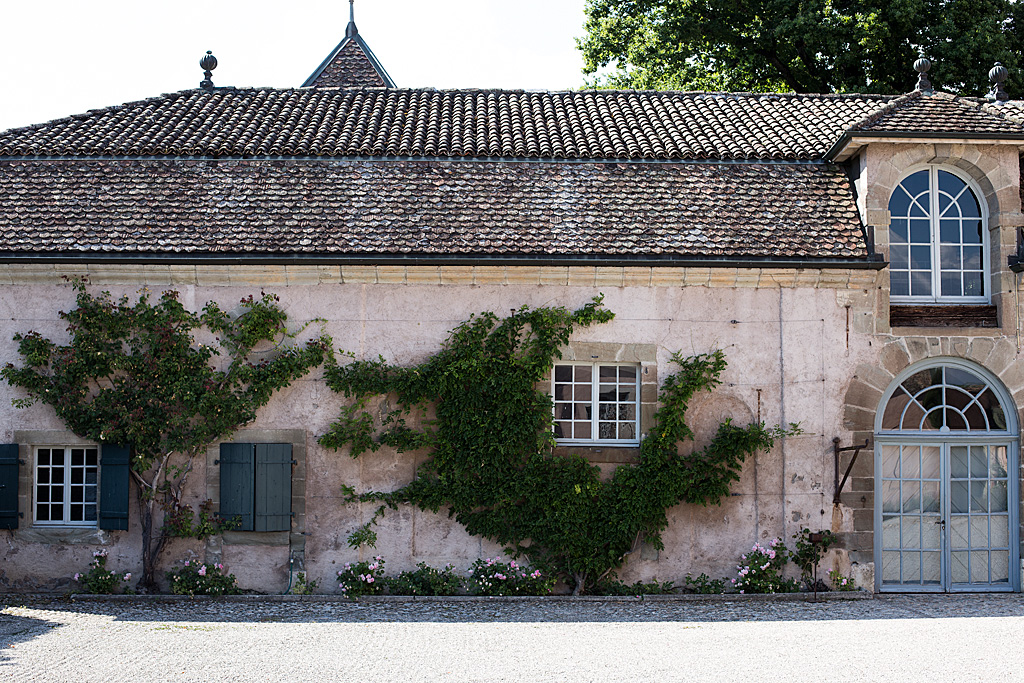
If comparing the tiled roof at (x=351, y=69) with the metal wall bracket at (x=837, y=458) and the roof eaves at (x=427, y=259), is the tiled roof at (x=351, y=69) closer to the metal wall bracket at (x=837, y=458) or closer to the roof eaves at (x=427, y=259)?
the roof eaves at (x=427, y=259)

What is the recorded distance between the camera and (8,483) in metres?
11.0

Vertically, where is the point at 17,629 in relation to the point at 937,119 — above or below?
below

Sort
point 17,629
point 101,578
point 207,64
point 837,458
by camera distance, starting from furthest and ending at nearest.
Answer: point 207,64, point 837,458, point 101,578, point 17,629

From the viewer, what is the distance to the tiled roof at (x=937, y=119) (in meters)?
11.3

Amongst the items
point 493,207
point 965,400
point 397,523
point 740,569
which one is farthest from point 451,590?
point 965,400

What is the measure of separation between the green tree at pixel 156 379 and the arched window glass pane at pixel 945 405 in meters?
7.27

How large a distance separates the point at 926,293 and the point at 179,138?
10.5 metres

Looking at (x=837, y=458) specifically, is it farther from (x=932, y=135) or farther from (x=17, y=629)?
(x=17, y=629)

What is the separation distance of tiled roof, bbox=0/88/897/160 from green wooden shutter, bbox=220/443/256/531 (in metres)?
4.40

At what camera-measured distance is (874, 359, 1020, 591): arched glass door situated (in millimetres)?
11352

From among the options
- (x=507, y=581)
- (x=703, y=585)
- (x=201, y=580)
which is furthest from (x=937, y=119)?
(x=201, y=580)

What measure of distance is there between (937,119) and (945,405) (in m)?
3.62

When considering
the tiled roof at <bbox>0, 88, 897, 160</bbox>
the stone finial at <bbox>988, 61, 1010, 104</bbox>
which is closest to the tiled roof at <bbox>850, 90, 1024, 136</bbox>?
the tiled roof at <bbox>0, 88, 897, 160</bbox>

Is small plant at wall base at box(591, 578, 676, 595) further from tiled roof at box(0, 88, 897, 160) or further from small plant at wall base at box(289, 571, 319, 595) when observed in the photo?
tiled roof at box(0, 88, 897, 160)
